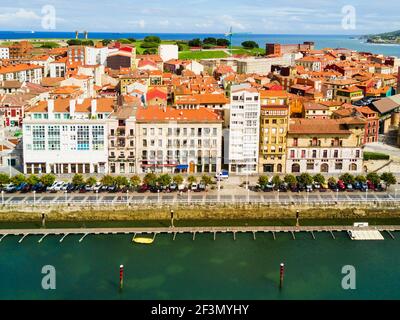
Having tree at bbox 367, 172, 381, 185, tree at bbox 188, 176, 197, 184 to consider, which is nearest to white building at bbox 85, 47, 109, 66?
tree at bbox 188, 176, 197, 184

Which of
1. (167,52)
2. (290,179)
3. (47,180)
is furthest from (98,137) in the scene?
(167,52)

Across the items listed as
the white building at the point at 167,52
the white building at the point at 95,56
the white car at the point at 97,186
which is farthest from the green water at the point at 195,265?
the white building at the point at 167,52

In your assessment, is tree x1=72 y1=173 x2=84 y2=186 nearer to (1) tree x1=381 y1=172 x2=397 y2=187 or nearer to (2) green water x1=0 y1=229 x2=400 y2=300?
(2) green water x1=0 y1=229 x2=400 y2=300

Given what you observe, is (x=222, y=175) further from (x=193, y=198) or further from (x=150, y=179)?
(x=150, y=179)
